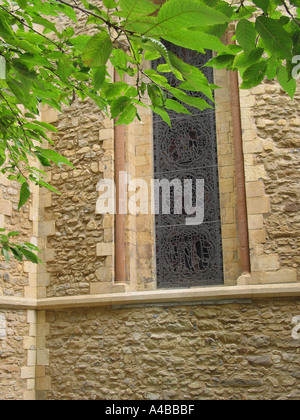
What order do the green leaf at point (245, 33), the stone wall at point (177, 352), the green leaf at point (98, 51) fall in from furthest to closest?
the stone wall at point (177, 352)
the green leaf at point (245, 33)
the green leaf at point (98, 51)

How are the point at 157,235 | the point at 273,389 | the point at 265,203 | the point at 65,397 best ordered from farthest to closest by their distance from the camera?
the point at 157,235 < the point at 65,397 < the point at 265,203 < the point at 273,389

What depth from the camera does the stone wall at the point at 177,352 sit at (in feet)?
16.8

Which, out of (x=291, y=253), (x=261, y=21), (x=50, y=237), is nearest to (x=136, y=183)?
(x=50, y=237)

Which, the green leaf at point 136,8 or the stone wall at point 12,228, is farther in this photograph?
the stone wall at point 12,228

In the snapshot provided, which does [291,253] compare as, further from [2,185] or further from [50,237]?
[2,185]

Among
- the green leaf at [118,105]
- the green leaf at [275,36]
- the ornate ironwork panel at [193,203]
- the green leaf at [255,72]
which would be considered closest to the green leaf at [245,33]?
the green leaf at [275,36]

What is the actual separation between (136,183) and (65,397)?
266cm

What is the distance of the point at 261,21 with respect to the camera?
5.00 ft

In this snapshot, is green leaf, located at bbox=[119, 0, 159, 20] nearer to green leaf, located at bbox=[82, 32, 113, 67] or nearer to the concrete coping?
green leaf, located at bbox=[82, 32, 113, 67]

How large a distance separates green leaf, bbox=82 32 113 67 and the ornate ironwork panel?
4717mm

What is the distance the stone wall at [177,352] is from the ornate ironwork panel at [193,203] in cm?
58

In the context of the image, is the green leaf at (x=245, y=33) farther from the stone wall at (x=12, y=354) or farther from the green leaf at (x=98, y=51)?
the stone wall at (x=12, y=354)

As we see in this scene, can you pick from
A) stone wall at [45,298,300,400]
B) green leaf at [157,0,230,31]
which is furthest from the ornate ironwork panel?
green leaf at [157,0,230,31]

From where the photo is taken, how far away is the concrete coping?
5.20m
